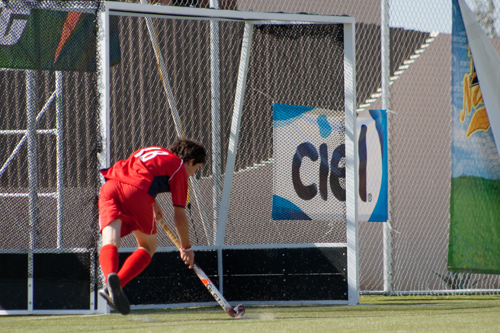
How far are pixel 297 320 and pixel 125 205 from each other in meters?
1.40

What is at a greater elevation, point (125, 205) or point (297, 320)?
point (125, 205)

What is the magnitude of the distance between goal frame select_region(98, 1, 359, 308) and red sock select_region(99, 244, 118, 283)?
46.5 inches

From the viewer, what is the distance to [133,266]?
178 inches

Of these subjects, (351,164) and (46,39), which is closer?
(46,39)

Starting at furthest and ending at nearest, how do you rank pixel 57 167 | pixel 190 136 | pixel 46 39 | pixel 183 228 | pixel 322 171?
pixel 190 136 < pixel 322 171 < pixel 57 167 < pixel 46 39 < pixel 183 228

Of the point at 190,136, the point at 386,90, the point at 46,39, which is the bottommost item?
the point at 190,136

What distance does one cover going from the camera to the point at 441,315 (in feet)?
16.0

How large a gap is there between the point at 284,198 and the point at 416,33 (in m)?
2.92

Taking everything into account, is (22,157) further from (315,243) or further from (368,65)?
(368,65)

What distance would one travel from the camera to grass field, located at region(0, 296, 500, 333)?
4.10 m

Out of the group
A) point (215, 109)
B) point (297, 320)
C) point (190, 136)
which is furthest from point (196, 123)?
point (297, 320)

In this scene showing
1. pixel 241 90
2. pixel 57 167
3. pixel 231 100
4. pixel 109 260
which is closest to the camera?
pixel 109 260

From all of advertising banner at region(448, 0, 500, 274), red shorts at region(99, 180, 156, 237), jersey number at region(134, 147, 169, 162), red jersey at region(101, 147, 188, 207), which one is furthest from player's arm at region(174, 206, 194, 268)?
advertising banner at region(448, 0, 500, 274)

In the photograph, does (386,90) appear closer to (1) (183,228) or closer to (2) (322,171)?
(2) (322,171)
